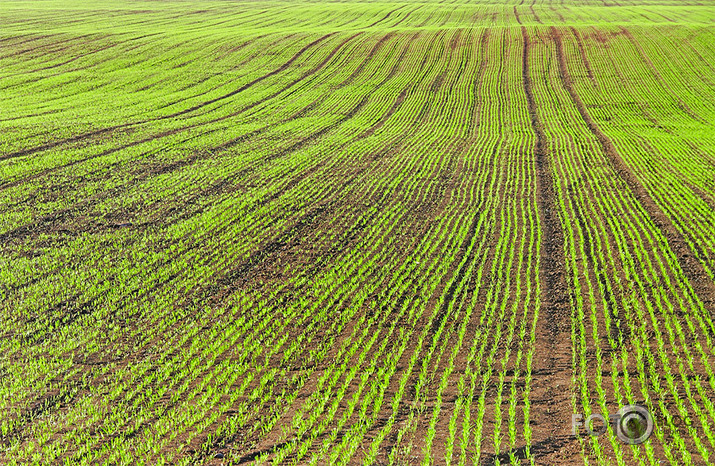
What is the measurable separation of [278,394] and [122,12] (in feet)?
321

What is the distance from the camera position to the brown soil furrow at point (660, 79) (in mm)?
39000

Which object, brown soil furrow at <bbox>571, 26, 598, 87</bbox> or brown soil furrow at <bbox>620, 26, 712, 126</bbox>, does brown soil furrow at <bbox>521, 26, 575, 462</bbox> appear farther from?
brown soil furrow at <bbox>571, 26, 598, 87</bbox>

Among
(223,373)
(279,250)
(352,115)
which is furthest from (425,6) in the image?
(223,373)

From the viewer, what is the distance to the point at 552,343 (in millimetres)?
11570

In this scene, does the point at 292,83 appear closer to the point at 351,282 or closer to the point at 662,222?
the point at 662,222

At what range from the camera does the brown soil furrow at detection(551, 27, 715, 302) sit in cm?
1438

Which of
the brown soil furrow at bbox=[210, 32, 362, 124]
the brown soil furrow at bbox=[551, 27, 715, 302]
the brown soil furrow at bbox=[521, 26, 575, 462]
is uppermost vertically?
the brown soil furrow at bbox=[210, 32, 362, 124]

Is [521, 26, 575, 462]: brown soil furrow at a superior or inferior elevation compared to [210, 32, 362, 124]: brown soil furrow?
inferior
